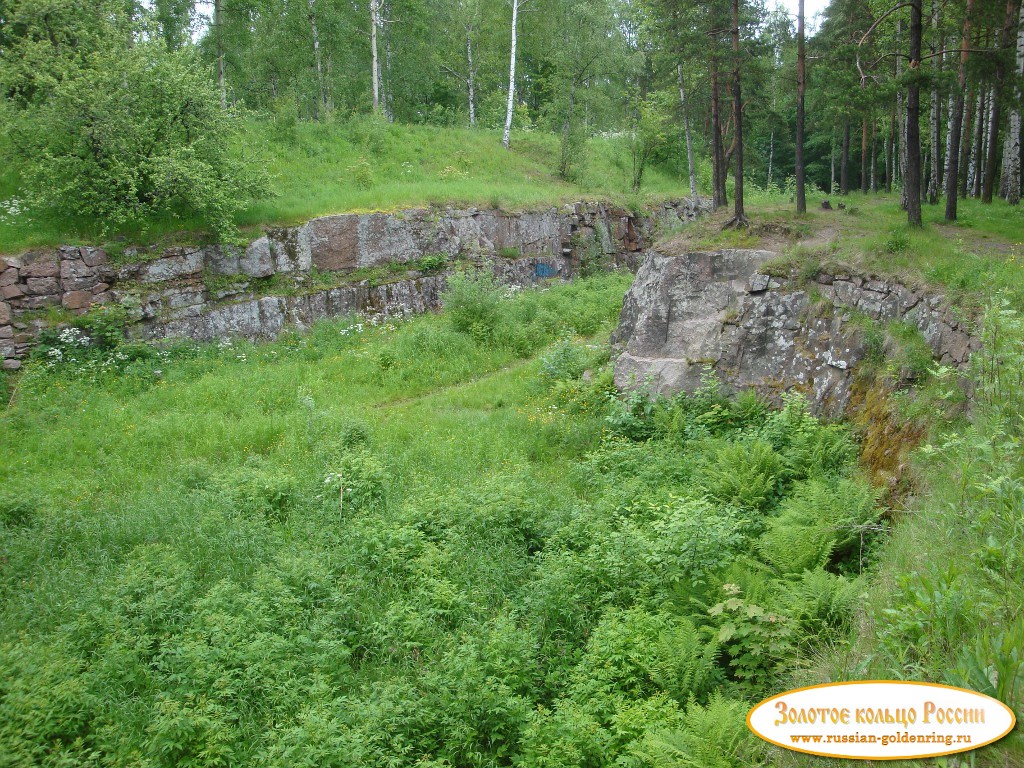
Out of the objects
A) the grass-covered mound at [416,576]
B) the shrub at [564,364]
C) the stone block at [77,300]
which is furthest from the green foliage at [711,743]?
the stone block at [77,300]

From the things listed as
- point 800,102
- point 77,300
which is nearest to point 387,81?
point 77,300

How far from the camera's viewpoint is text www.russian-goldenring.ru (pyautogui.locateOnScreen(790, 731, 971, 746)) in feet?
10.2

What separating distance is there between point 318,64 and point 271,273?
16258 mm

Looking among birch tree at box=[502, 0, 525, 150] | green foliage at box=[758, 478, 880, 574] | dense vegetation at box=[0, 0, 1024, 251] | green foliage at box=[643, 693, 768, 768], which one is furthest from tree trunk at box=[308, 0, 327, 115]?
green foliage at box=[643, 693, 768, 768]

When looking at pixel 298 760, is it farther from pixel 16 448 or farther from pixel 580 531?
pixel 16 448

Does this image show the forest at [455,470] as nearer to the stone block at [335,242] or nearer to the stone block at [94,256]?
the stone block at [94,256]

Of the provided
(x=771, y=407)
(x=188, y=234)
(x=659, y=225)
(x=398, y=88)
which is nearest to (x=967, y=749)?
(x=771, y=407)

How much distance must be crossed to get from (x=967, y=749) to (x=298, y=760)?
431 cm

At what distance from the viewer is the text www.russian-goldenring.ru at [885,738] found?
3113mm

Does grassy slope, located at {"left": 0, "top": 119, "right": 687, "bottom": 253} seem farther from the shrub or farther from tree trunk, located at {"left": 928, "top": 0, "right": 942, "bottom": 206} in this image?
tree trunk, located at {"left": 928, "top": 0, "right": 942, "bottom": 206}

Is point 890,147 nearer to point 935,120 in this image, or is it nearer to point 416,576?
point 935,120

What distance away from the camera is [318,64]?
100ft

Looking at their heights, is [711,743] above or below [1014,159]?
below

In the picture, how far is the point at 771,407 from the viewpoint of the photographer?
37.4 feet
